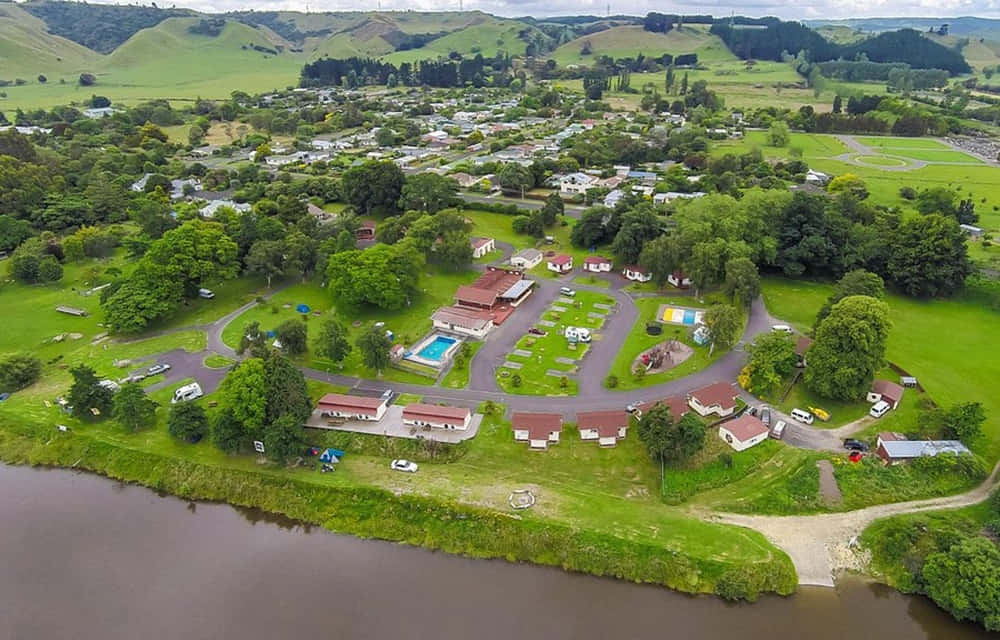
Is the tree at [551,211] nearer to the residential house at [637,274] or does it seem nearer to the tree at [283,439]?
the residential house at [637,274]

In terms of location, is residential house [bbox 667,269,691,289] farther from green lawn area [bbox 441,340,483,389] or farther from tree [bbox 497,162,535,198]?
tree [bbox 497,162,535,198]

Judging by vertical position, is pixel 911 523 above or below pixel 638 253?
below

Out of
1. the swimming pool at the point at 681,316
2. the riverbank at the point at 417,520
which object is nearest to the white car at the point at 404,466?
the riverbank at the point at 417,520

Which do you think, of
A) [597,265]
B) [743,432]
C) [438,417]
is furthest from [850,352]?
[438,417]

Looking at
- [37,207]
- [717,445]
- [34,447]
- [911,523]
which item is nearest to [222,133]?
[37,207]

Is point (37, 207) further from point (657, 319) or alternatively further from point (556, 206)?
point (657, 319)

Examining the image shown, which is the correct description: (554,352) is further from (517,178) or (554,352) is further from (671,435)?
(517,178)
